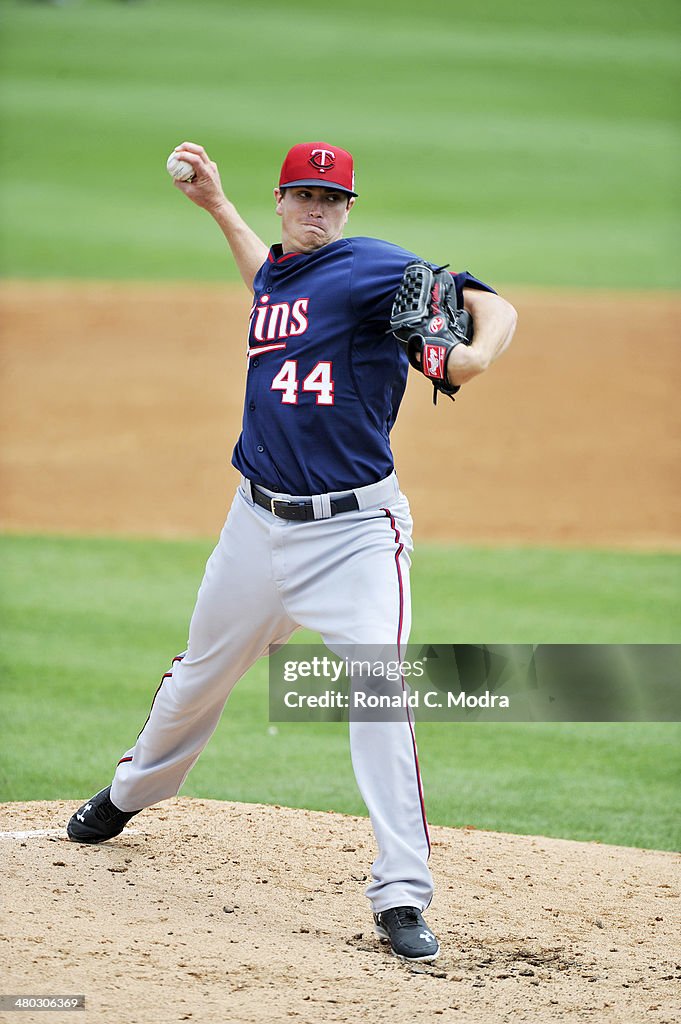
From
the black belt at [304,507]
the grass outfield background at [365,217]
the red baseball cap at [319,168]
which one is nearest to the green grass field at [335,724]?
the grass outfield background at [365,217]

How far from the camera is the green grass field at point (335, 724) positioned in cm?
552

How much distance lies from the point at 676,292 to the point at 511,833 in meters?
13.5

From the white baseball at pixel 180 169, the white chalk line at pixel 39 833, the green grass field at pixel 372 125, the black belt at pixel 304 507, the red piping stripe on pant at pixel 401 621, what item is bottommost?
the white chalk line at pixel 39 833

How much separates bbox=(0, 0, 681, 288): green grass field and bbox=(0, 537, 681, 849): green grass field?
10.1 m

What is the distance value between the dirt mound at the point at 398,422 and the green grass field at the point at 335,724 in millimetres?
997

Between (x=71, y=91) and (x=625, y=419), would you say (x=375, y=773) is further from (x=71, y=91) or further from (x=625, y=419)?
(x=71, y=91)

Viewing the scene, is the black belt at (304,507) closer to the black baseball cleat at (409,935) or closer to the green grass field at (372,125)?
the black baseball cleat at (409,935)

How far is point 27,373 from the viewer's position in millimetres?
14047

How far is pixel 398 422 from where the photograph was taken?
13.0 meters

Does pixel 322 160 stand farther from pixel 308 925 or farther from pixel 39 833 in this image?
pixel 39 833

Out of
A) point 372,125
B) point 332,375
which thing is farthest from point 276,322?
point 372,125

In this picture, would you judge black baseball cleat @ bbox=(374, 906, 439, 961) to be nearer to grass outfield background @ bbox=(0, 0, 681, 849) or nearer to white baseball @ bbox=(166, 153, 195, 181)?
grass outfield background @ bbox=(0, 0, 681, 849)

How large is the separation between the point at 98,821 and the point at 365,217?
56.6 ft

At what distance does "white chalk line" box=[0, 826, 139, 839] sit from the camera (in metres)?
4.42
